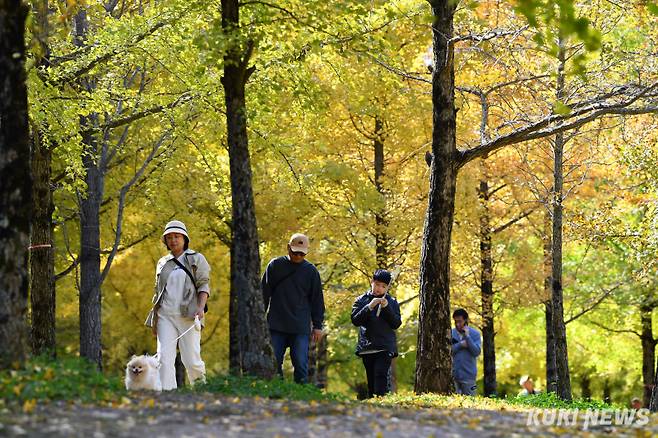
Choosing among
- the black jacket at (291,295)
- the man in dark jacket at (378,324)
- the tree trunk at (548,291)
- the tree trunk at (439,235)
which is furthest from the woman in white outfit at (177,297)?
the tree trunk at (548,291)

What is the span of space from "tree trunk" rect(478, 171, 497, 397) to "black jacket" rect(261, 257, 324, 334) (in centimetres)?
1078

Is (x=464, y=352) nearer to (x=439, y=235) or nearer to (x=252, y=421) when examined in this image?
(x=439, y=235)

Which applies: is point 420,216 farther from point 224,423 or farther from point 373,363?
point 224,423

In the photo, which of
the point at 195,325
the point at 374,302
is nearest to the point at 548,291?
the point at 374,302

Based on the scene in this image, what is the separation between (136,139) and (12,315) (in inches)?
524

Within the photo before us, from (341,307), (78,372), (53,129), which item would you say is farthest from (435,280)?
(341,307)

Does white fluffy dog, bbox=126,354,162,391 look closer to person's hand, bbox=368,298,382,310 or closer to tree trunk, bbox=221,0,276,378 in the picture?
tree trunk, bbox=221,0,276,378

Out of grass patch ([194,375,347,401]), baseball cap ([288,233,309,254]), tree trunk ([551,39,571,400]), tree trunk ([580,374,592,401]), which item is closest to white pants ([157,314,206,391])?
baseball cap ([288,233,309,254])

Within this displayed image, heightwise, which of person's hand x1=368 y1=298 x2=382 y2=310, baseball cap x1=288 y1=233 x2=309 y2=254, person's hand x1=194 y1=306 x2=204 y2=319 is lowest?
person's hand x1=194 y1=306 x2=204 y2=319

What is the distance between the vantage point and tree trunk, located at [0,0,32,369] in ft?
26.5

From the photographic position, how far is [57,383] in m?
7.47

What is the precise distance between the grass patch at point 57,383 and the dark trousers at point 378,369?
5073 mm

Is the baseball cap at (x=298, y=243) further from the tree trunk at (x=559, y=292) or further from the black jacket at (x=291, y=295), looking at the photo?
the tree trunk at (x=559, y=292)

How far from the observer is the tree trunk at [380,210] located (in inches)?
810
